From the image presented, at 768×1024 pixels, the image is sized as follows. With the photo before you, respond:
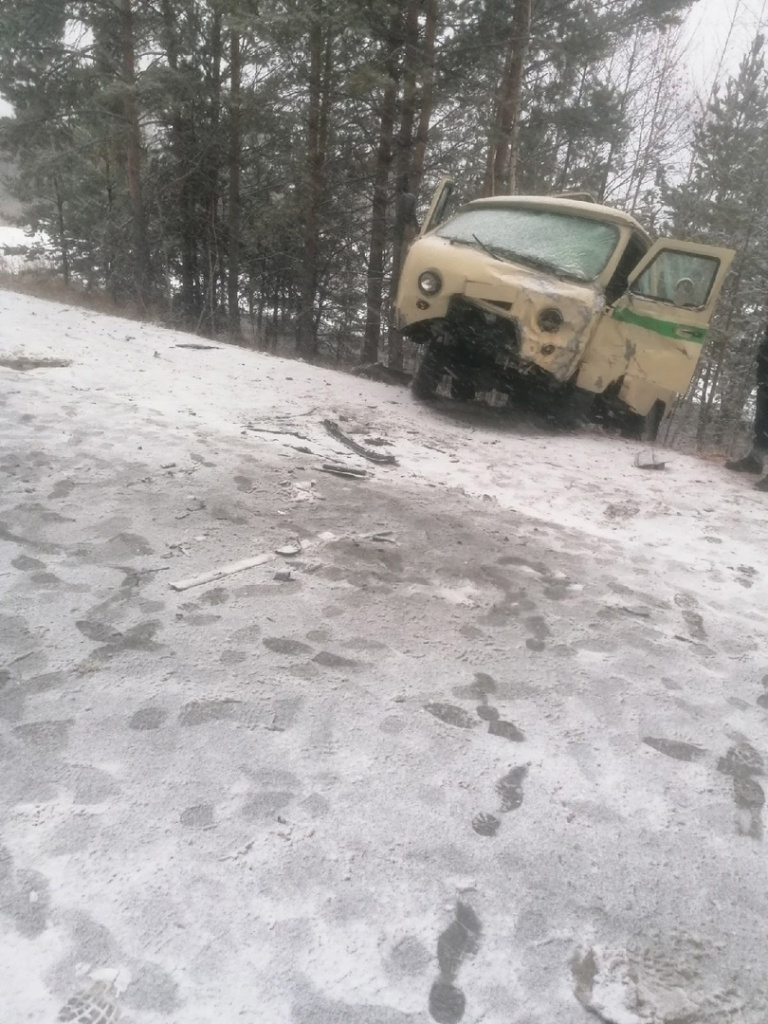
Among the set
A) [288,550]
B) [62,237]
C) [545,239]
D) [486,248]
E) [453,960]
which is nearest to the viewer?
[453,960]

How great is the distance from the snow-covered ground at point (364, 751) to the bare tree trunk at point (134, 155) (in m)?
11.4

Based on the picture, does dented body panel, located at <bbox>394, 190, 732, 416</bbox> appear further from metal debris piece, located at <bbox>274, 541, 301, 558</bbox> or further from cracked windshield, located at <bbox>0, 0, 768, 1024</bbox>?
metal debris piece, located at <bbox>274, 541, 301, 558</bbox>

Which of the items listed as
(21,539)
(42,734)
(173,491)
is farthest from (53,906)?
(173,491)

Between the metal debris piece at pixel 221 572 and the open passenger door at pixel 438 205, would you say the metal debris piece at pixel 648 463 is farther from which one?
the metal debris piece at pixel 221 572

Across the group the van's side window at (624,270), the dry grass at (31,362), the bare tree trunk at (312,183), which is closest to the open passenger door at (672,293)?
the van's side window at (624,270)

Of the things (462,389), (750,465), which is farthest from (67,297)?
(750,465)

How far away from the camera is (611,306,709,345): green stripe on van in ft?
19.3

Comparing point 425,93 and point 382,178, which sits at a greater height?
point 425,93

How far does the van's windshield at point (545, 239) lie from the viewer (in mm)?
6066

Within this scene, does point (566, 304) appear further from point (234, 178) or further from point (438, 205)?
point (234, 178)

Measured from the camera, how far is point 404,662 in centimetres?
258

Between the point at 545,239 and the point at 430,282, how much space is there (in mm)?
1254

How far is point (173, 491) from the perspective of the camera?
3.76m

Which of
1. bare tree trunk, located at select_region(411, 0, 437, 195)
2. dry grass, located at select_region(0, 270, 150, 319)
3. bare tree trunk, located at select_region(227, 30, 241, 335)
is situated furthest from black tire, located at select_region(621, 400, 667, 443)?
bare tree trunk, located at select_region(227, 30, 241, 335)
